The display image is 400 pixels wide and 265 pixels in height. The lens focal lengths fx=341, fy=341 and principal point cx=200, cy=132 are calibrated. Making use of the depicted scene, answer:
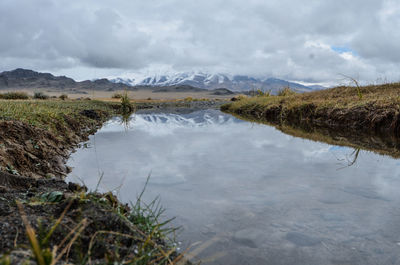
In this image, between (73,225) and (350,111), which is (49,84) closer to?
(350,111)

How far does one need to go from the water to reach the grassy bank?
2641 mm

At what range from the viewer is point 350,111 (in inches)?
342

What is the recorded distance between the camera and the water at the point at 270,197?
2.05m

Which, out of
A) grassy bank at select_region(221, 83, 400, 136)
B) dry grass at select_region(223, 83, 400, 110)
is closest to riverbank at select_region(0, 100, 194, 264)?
A: grassy bank at select_region(221, 83, 400, 136)

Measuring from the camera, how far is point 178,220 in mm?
2510

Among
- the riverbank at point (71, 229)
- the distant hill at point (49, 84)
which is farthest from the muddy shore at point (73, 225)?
the distant hill at point (49, 84)

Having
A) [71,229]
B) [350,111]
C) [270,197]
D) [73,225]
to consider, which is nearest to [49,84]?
[350,111]

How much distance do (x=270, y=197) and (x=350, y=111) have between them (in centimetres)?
663

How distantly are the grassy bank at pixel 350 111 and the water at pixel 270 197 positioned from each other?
104 inches

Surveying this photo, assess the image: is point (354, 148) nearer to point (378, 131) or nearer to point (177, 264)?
point (378, 131)

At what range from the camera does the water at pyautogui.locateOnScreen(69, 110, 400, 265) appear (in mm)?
2049

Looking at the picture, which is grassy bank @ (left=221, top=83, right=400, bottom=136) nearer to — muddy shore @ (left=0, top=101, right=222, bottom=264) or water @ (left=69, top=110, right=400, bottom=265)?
water @ (left=69, top=110, right=400, bottom=265)

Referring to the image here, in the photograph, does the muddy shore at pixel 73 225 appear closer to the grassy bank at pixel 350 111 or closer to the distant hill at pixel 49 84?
the grassy bank at pixel 350 111

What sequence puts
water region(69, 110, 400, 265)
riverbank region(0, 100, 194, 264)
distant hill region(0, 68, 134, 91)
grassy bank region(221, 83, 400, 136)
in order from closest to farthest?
1. riverbank region(0, 100, 194, 264)
2. water region(69, 110, 400, 265)
3. grassy bank region(221, 83, 400, 136)
4. distant hill region(0, 68, 134, 91)
